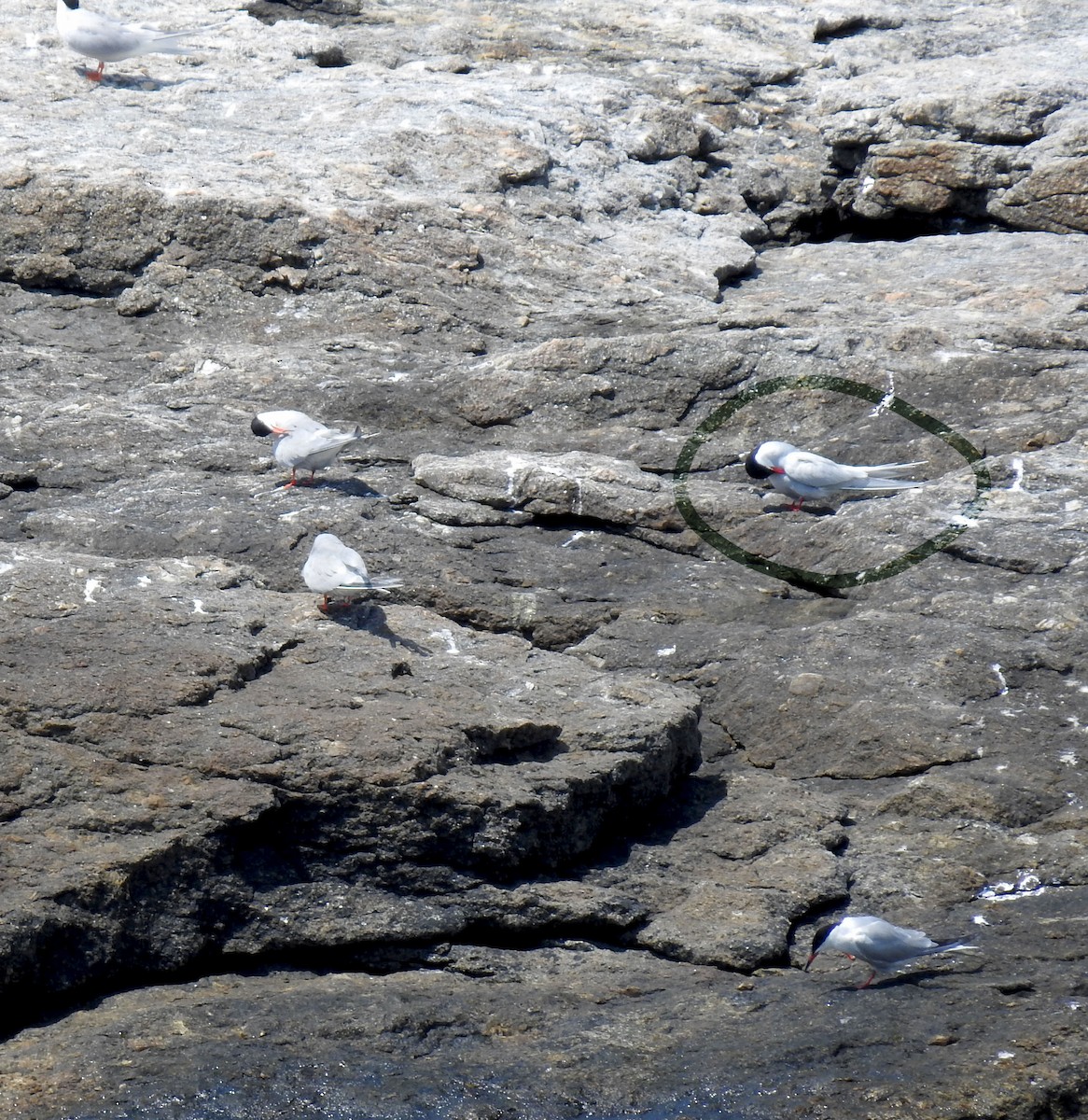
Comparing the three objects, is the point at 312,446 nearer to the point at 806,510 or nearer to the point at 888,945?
the point at 806,510

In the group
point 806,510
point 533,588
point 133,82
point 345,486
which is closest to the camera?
point 533,588

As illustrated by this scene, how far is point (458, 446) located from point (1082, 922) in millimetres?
3768

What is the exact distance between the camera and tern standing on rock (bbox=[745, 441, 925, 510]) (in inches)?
250

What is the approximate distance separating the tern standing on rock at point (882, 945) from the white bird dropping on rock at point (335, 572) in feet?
6.88

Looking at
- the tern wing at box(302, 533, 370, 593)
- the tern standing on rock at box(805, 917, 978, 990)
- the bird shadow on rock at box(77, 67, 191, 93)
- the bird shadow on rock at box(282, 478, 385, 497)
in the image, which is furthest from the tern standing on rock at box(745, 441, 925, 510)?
the bird shadow on rock at box(77, 67, 191, 93)

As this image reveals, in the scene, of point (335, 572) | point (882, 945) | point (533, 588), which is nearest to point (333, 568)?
point (335, 572)

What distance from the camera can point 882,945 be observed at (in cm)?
418

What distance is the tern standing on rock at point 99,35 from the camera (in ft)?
31.2

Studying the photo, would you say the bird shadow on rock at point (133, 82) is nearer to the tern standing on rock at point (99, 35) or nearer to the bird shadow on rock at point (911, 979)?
the tern standing on rock at point (99, 35)

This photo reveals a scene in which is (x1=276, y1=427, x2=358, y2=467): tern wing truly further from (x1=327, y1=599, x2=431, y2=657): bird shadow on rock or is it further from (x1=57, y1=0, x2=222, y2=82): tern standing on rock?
(x1=57, y1=0, x2=222, y2=82): tern standing on rock

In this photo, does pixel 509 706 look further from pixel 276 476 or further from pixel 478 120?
pixel 478 120

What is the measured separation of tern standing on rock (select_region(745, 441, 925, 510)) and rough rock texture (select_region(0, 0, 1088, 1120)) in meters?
0.16

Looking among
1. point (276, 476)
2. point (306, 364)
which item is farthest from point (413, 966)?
point (306, 364)

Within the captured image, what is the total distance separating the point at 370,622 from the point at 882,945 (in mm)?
2233
